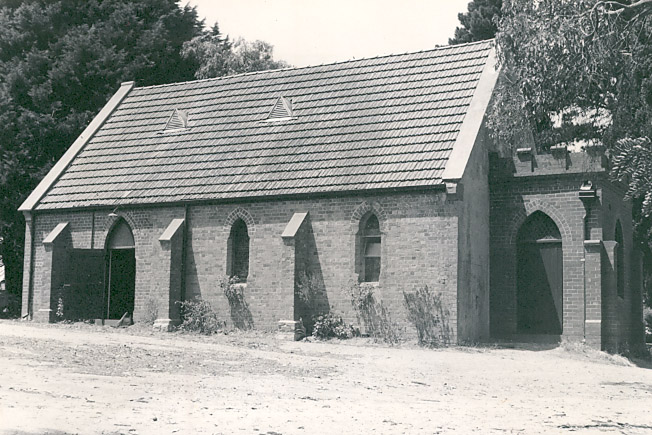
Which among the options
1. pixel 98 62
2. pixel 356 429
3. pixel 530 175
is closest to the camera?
pixel 356 429

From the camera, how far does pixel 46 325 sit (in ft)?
89.4

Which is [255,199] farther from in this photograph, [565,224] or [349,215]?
[565,224]

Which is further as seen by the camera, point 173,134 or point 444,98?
point 173,134

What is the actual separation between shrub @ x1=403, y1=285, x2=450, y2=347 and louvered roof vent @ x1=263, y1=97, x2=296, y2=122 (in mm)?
7834

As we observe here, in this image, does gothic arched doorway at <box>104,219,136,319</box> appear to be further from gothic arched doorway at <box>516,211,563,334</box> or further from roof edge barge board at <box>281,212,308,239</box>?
gothic arched doorway at <box>516,211,563,334</box>

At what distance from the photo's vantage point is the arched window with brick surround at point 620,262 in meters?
25.3

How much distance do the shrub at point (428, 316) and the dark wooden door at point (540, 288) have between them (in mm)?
3134

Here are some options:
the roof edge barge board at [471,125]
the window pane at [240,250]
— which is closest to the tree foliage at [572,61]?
the roof edge barge board at [471,125]

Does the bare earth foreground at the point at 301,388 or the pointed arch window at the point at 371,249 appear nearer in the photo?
the bare earth foreground at the point at 301,388

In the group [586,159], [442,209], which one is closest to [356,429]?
[442,209]

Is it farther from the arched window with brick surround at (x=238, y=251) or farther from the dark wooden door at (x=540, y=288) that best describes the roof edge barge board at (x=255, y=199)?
the dark wooden door at (x=540, y=288)

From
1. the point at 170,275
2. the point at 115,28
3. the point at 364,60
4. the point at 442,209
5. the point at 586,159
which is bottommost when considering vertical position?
the point at 170,275

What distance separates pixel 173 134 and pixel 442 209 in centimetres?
1093

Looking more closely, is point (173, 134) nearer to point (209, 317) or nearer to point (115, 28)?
point (209, 317)
